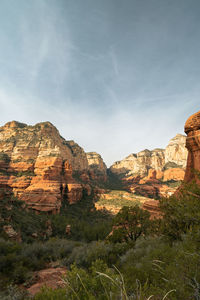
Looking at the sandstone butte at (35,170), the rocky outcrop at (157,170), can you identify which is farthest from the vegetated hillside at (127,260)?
the rocky outcrop at (157,170)

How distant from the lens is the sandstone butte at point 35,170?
37812 mm

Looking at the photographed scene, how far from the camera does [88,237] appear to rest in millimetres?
25859

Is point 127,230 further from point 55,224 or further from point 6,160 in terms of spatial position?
point 6,160

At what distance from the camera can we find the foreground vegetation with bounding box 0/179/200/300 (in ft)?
9.40

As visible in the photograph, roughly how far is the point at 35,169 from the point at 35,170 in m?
0.45

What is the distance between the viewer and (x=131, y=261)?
7.54 meters

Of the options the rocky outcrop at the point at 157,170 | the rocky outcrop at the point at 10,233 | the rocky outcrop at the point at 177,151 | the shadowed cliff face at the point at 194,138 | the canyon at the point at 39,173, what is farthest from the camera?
the rocky outcrop at the point at 177,151

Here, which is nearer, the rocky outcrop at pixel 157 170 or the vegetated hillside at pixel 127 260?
the vegetated hillside at pixel 127 260

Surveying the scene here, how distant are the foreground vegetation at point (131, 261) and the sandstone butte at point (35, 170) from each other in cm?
1988

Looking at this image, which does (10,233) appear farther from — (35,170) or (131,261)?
(35,170)

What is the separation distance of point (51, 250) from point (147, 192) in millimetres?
75835

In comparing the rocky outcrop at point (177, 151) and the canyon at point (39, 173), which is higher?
the rocky outcrop at point (177, 151)

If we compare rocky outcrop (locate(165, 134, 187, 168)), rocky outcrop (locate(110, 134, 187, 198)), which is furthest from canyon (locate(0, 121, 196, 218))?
rocky outcrop (locate(165, 134, 187, 168))

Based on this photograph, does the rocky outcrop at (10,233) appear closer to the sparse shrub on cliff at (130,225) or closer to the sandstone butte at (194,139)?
the sparse shrub on cliff at (130,225)
